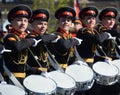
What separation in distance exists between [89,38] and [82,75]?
2.19 ft

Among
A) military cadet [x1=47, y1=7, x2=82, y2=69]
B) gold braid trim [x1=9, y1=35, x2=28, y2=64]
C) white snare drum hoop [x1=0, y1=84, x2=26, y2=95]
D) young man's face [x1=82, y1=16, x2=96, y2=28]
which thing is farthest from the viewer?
young man's face [x1=82, y1=16, x2=96, y2=28]

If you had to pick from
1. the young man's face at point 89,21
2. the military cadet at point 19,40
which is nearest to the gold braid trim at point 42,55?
the military cadet at point 19,40

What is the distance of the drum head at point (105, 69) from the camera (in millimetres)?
7145

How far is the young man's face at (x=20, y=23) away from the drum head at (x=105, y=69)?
4.88 ft

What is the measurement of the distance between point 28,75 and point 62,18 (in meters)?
1.09

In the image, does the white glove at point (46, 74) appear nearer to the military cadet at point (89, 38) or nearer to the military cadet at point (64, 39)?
the military cadet at point (64, 39)

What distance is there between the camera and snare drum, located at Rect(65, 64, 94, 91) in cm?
676

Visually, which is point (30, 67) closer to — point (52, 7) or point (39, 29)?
point (39, 29)

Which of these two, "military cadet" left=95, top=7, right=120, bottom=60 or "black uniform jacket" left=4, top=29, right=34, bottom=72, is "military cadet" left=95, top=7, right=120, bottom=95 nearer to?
"military cadet" left=95, top=7, right=120, bottom=60

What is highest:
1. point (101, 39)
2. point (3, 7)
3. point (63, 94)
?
point (101, 39)

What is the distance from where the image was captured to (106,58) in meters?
7.54

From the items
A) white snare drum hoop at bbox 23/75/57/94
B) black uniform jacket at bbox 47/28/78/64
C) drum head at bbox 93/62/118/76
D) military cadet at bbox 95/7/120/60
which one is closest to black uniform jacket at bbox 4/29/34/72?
white snare drum hoop at bbox 23/75/57/94

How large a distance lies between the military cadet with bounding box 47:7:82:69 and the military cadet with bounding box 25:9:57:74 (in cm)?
25

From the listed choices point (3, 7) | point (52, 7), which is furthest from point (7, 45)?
point (3, 7)
